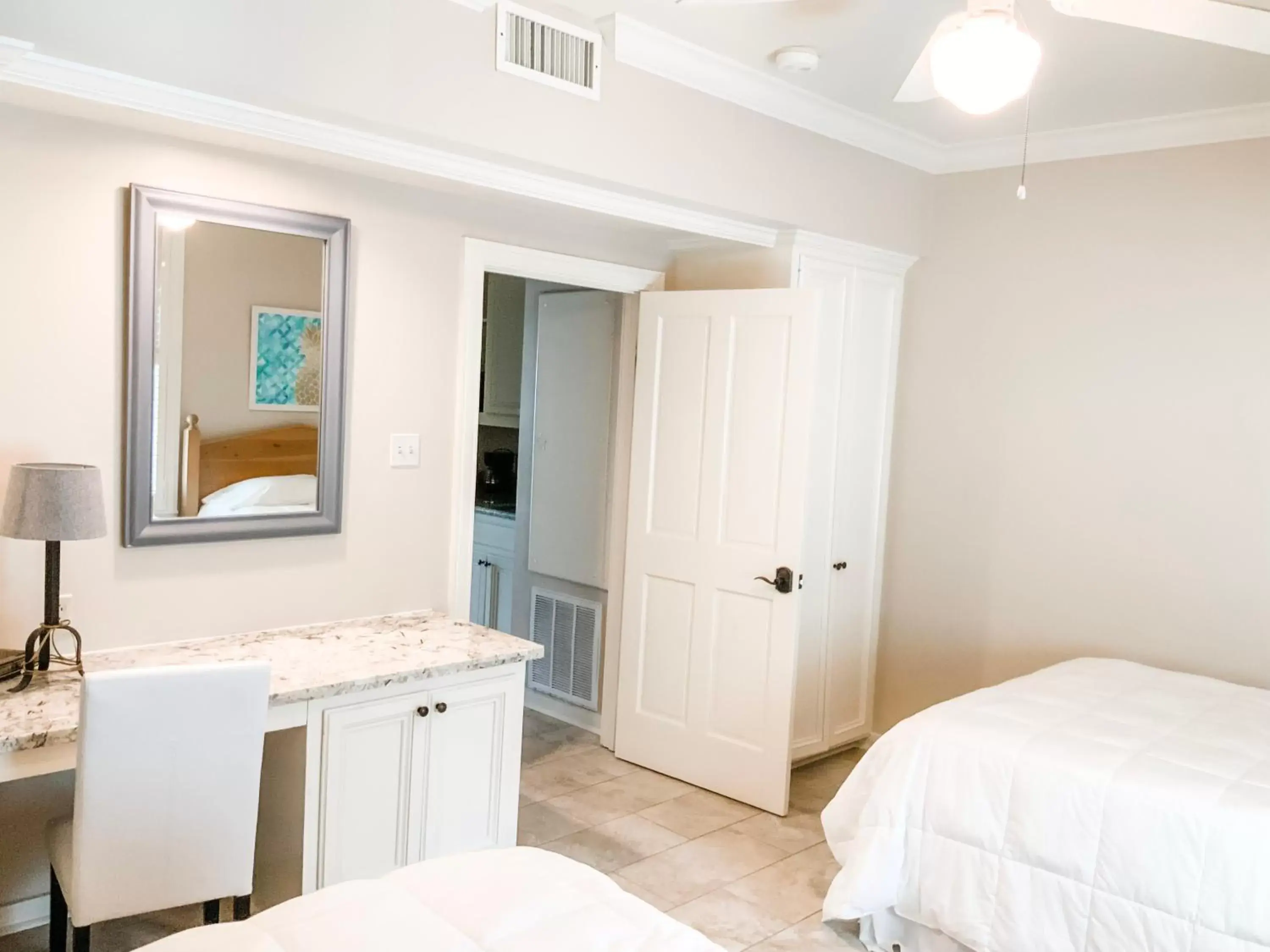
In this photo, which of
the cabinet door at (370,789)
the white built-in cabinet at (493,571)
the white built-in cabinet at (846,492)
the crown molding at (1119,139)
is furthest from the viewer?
the white built-in cabinet at (493,571)

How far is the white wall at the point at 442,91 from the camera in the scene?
7.04 feet

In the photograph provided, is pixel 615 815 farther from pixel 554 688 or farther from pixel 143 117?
pixel 143 117

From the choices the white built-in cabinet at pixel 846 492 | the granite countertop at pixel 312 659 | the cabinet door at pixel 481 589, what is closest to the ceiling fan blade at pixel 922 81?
the white built-in cabinet at pixel 846 492

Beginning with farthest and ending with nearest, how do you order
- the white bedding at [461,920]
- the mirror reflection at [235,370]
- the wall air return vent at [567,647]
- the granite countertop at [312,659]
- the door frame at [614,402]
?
1. the wall air return vent at [567,647]
2. the door frame at [614,402]
3. the mirror reflection at [235,370]
4. the granite countertop at [312,659]
5. the white bedding at [461,920]

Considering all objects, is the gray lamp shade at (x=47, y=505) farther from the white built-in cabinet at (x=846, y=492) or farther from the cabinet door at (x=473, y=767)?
the white built-in cabinet at (x=846, y=492)

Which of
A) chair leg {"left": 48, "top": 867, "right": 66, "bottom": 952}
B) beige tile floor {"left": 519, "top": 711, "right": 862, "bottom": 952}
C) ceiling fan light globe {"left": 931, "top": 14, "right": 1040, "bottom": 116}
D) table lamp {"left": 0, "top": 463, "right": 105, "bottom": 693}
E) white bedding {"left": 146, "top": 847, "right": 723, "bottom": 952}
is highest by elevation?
ceiling fan light globe {"left": 931, "top": 14, "right": 1040, "bottom": 116}

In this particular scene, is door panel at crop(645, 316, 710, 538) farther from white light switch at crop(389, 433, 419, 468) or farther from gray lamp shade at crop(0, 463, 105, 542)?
gray lamp shade at crop(0, 463, 105, 542)

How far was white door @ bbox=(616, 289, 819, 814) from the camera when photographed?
3.59 meters

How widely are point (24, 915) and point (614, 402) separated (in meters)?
2.72

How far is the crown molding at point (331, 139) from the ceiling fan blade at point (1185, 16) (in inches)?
60.3

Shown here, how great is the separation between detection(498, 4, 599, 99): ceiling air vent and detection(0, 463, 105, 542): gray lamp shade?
1.53 metres

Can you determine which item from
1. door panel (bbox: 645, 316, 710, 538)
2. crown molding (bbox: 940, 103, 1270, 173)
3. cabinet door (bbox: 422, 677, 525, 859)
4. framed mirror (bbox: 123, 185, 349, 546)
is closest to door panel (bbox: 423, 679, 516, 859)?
cabinet door (bbox: 422, 677, 525, 859)

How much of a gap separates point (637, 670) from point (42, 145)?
2735 mm

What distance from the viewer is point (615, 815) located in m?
3.57
